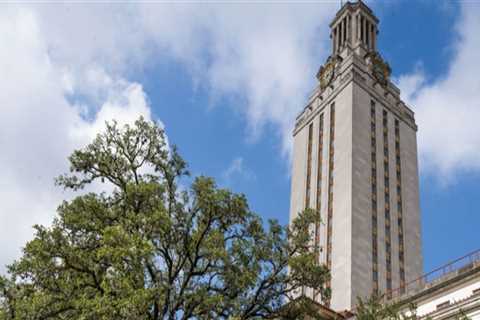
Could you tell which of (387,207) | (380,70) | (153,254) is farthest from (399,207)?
(153,254)

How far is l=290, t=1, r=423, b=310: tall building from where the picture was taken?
7525 centimetres

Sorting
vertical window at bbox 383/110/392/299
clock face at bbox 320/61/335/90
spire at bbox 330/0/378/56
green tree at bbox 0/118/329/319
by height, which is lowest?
green tree at bbox 0/118/329/319

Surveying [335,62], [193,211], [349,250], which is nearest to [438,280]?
[193,211]

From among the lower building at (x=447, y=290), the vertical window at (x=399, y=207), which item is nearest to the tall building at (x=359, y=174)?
the vertical window at (x=399, y=207)

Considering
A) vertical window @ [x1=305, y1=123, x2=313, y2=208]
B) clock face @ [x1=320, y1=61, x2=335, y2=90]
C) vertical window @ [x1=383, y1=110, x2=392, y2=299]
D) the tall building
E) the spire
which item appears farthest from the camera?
the spire

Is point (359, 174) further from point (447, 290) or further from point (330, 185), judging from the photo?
point (447, 290)

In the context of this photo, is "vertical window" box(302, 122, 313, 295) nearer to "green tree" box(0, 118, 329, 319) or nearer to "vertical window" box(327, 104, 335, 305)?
"vertical window" box(327, 104, 335, 305)

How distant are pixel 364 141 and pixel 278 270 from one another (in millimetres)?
64386

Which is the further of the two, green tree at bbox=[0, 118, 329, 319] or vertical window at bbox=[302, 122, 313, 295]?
vertical window at bbox=[302, 122, 313, 295]

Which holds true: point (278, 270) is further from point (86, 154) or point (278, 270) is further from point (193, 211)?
point (86, 154)

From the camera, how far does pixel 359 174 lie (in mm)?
81812

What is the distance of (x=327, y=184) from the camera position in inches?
3310

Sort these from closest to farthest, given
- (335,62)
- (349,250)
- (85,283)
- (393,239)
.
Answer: (85,283), (349,250), (393,239), (335,62)

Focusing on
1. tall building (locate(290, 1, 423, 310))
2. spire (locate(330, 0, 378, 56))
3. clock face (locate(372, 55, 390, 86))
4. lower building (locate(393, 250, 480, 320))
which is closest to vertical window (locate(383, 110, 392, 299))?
tall building (locate(290, 1, 423, 310))
